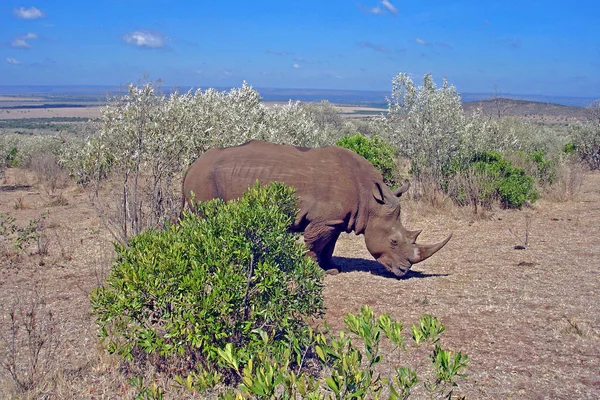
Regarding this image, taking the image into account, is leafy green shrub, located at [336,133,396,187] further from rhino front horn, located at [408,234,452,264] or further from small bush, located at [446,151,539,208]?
rhino front horn, located at [408,234,452,264]

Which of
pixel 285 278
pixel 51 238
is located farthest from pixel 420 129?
pixel 285 278

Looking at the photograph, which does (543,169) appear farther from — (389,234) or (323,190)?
(323,190)

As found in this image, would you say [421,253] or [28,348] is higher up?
[421,253]

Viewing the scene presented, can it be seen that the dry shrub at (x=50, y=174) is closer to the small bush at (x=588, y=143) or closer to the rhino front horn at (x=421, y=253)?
the rhino front horn at (x=421, y=253)

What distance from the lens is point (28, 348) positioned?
20.3 feet

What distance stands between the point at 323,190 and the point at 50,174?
43.7 ft

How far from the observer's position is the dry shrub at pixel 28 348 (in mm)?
5160

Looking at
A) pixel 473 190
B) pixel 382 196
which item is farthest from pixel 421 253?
pixel 473 190

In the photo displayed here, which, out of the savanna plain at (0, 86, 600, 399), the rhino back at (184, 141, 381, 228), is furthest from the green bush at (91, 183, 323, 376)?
the rhino back at (184, 141, 381, 228)

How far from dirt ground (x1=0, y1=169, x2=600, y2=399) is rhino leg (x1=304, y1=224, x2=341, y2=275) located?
37cm

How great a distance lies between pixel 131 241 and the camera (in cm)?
556

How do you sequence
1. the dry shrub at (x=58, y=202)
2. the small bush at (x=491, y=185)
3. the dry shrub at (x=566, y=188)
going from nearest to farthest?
the small bush at (x=491, y=185)
the dry shrub at (x=58, y=202)
the dry shrub at (x=566, y=188)

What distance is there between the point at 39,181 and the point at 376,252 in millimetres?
15336

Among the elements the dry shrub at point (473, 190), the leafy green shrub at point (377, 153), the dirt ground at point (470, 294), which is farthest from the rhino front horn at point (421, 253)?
the leafy green shrub at point (377, 153)
